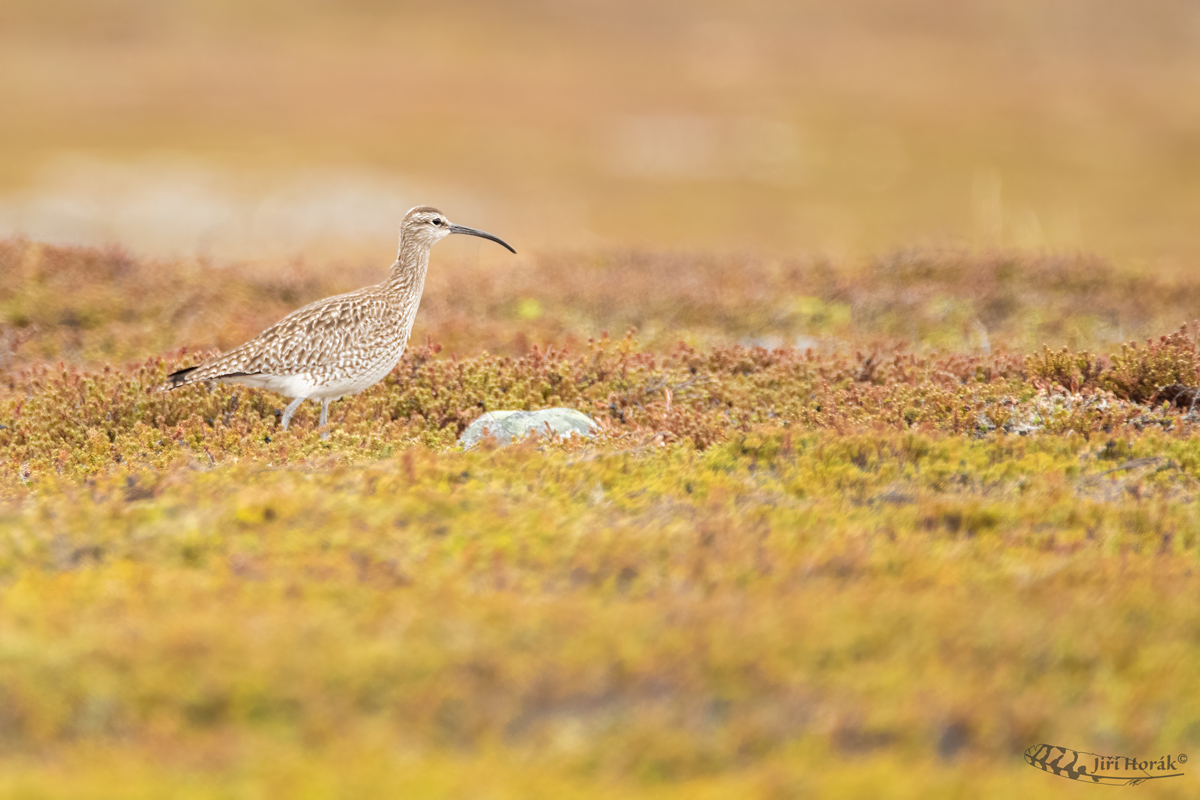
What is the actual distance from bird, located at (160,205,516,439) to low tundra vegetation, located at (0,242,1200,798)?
61 cm

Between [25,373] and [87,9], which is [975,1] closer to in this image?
[87,9]

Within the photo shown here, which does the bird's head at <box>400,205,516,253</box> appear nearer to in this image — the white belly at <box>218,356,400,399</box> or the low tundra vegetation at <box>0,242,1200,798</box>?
the white belly at <box>218,356,400,399</box>

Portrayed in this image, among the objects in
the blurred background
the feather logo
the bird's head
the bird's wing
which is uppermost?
the blurred background

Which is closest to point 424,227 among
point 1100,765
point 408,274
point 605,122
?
point 408,274

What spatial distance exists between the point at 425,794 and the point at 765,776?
106 cm

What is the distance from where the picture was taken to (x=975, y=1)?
3093 inches

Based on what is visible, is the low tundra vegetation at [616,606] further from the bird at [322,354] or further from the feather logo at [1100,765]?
the bird at [322,354]

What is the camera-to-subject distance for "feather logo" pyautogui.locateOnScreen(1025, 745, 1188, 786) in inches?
155

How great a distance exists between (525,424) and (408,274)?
253 centimetres

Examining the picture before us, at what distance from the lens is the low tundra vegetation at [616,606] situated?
386cm

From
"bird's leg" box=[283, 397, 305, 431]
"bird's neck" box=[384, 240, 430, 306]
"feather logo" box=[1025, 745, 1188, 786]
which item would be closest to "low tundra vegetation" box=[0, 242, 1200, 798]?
"feather logo" box=[1025, 745, 1188, 786]

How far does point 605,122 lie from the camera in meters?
55.2

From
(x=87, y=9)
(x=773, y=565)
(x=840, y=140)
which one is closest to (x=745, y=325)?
(x=773, y=565)

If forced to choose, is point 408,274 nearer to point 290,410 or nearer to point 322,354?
point 322,354
